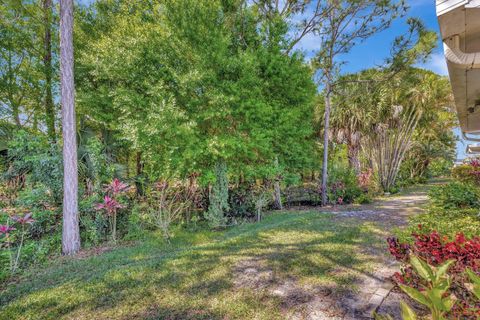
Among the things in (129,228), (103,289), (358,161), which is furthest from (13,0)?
(358,161)

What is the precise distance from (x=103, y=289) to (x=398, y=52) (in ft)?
35.9

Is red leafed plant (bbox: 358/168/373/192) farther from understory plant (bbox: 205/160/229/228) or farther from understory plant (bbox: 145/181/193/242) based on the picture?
understory plant (bbox: 145/181/193/242)

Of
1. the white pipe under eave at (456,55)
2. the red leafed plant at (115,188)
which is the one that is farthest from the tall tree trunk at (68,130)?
the white pipe under eave at (456,55)

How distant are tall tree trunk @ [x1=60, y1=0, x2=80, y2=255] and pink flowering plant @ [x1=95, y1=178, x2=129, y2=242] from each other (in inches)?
22.6

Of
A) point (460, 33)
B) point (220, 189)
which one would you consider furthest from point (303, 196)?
point (460, 33)

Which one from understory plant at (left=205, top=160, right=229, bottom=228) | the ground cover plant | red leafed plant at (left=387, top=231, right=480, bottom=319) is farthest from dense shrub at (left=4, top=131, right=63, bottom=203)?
red leafed plant at (left=387, top=231, right=480, bottom=319)

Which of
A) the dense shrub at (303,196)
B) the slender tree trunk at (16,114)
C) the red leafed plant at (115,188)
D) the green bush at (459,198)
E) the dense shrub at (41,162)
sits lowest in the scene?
the dense shrub at (303,196)

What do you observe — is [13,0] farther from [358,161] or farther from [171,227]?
[358,161]

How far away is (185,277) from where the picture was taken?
3412mm

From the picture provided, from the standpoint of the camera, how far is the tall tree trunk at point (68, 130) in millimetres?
5168

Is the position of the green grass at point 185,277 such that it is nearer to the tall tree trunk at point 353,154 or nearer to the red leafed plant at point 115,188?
the red leafed plant at point 115,188

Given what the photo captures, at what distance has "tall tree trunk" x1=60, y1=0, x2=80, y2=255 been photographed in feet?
17.0

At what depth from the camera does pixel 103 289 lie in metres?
3.21

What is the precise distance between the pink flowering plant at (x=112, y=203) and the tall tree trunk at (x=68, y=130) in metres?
0.58
